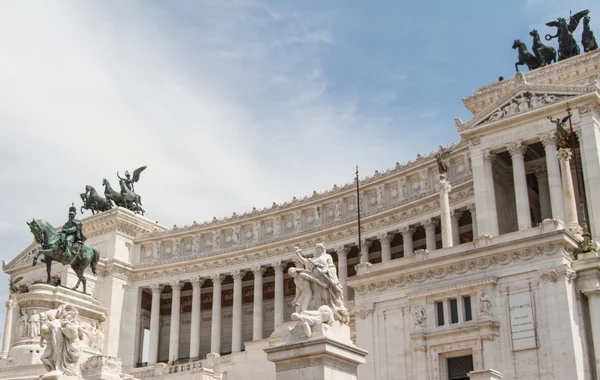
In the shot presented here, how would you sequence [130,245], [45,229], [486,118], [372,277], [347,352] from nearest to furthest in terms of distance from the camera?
[347,352], [372,277], [45,229], [486,118], [130,245]

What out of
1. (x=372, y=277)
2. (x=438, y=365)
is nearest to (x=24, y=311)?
(x=372, y=277)

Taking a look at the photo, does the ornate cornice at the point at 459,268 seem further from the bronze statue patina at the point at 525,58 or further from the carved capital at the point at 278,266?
the carved capital at the point at 278,266

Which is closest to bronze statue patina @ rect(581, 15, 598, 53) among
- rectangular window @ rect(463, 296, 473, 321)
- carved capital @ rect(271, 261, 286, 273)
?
rectangular window @ rect(463, 296, 473, 321)

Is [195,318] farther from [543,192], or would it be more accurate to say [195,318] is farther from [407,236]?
[543,192]

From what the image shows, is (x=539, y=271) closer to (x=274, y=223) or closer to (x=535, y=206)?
(x=535, y=206)

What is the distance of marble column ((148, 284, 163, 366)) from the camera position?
7812cm

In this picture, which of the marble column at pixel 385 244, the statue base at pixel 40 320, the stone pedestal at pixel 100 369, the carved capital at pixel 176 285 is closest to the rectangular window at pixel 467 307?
the stone pedestal at pixel 100 369

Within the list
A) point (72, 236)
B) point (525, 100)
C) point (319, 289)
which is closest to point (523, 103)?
point (525, 100)

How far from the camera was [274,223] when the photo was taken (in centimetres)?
7806

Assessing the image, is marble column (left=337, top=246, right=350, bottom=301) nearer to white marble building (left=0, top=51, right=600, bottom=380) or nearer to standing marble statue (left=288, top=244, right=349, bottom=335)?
white marble building (left=0, top=51, right=600, bottom=380)

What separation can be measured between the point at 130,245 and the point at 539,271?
5370cm

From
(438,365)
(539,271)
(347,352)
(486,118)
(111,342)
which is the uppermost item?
(486,118)

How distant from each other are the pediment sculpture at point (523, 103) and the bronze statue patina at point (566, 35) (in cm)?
1004

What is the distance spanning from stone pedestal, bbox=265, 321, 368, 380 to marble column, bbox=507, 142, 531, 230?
33.4m
